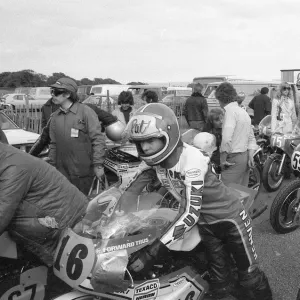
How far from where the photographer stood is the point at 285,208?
462cm

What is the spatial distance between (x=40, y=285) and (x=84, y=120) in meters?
2.11

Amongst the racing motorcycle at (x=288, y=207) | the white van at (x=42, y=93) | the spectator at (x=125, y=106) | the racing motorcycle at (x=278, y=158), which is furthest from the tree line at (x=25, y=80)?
the racing motorcycle at (x=288, y=207)

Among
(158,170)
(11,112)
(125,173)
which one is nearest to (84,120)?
(125,173)

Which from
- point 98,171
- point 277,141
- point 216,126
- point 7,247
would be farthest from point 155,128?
point 277,141

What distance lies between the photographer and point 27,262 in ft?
9.37

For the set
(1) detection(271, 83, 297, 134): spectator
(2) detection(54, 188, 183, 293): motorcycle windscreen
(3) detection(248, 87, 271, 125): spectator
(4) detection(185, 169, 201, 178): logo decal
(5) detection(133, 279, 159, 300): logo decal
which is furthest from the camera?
(3) detection(248, 87, 271, 125): spectator

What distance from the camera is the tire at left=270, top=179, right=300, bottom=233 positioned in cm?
448

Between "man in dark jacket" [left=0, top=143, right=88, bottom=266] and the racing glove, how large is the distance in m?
0.52

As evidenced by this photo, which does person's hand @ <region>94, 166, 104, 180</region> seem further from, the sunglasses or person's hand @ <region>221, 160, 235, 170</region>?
person's hand @ <region>221, 160, 235, 170</region>

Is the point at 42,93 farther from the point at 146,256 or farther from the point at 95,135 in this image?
the point at 146,256

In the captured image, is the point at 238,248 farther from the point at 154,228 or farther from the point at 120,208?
the point at 120,208

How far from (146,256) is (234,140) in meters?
2.91

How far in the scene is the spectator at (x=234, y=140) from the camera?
16.2 feet

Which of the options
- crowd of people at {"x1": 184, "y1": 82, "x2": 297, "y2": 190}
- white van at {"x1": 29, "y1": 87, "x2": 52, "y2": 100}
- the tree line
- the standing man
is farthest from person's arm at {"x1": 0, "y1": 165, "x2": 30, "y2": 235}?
the tree line
